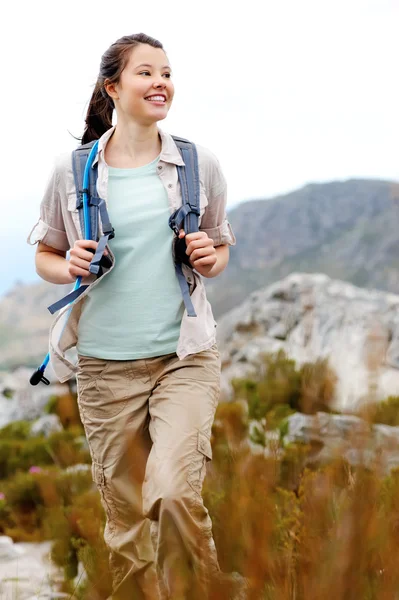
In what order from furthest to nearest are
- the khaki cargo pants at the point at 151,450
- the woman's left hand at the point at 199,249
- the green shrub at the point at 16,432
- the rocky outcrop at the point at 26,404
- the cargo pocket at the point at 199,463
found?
the rocky outcrop at the point at 26,404 < the green shrub at the point at 16,432 < the woman's left hand at the point at 199,249 < the cargo pocket at the point at 199,463 < the khaki cargo pants at the point at 151,450

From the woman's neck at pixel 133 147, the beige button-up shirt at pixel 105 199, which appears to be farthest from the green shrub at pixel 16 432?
the woman's neck at pixel 133 147

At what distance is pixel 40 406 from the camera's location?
12.7 meters

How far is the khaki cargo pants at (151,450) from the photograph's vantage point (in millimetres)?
2471

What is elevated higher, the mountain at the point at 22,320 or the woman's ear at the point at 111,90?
the woman's ear at the point at 111,90

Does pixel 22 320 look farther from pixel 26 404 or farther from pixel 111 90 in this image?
pixel 111 90

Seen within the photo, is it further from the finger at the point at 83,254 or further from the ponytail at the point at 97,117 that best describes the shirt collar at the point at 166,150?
the finger at the point at 83,254

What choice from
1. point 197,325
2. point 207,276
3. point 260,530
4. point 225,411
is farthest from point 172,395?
point 225,411

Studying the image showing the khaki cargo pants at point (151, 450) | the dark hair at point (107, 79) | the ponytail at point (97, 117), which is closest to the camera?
the khaki cargo pants at point (151, 450)

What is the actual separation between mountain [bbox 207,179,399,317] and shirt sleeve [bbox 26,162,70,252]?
66.2 m

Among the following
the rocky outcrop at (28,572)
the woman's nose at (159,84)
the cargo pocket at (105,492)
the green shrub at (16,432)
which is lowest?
the green shrub at (16,432)

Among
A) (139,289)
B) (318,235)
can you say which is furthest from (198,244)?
(318,235)

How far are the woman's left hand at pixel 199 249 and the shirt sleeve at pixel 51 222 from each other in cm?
58

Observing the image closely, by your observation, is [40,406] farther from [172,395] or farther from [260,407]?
[172,395]

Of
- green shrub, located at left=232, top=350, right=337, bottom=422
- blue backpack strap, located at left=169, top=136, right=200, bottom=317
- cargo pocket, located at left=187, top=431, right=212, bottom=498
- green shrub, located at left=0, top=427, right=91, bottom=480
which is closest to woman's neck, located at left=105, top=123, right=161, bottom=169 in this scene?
blue backpack strap, located at left=169, top=136, right=200, bottom=317
